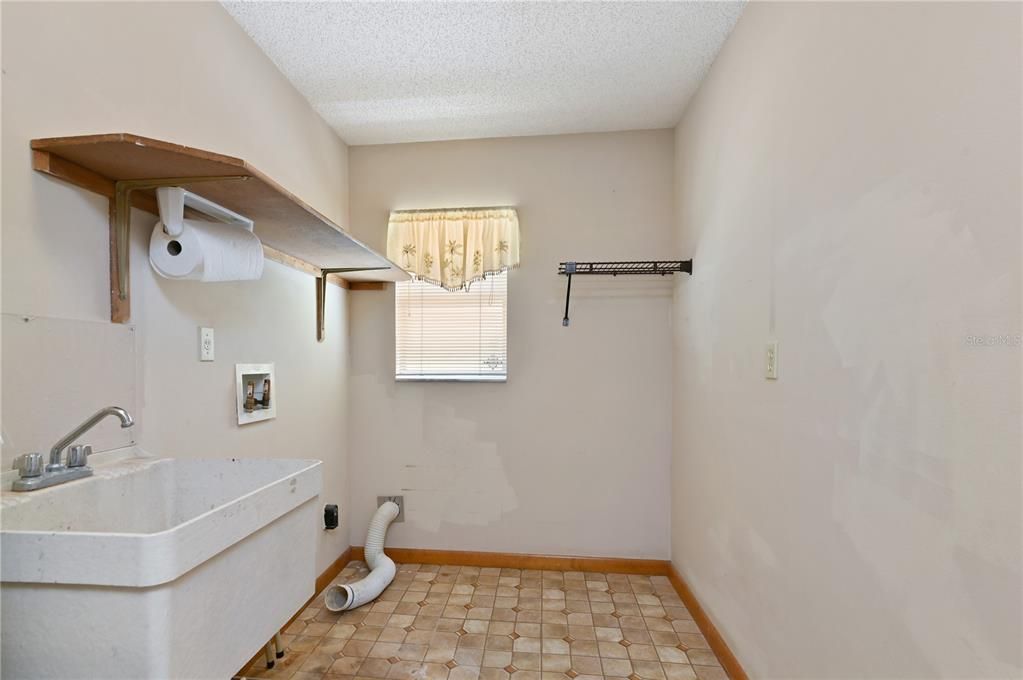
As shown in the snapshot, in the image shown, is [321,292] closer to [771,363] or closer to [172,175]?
[172,175]

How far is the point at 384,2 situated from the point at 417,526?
2.53 meters

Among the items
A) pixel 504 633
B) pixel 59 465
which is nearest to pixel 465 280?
pixel 504 633

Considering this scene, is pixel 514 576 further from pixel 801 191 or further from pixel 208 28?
pixel 208 28

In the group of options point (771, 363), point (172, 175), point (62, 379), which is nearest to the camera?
point (62, 379)

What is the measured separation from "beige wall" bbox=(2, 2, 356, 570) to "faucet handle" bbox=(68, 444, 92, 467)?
0.25 ft

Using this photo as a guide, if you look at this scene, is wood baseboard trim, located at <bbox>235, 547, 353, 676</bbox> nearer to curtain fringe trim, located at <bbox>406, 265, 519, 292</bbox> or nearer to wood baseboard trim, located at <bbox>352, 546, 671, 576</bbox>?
wood baseboard trim, located at <bbox>352, 546, 671, 576</bbox>

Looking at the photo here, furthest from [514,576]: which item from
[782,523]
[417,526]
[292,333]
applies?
[292,333]

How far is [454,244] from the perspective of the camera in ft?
8.49

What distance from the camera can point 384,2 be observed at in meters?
1.61

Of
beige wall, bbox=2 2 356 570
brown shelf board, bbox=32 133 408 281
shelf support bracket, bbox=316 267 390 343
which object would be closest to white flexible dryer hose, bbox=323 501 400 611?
beige wall, bbox=2 2 356 570

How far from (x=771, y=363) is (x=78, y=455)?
1.88 metres

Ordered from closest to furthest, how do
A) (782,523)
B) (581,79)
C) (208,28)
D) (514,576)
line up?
1. (782,523)
2. (208,28)
3. (581,79)
4. (514,576)

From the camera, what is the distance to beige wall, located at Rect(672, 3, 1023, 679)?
0.74 meters

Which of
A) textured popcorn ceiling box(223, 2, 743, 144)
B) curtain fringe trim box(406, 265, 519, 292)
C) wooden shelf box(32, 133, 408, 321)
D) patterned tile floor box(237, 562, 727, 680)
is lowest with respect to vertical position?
patterned tile floor box(237, 562, 727, 680)
